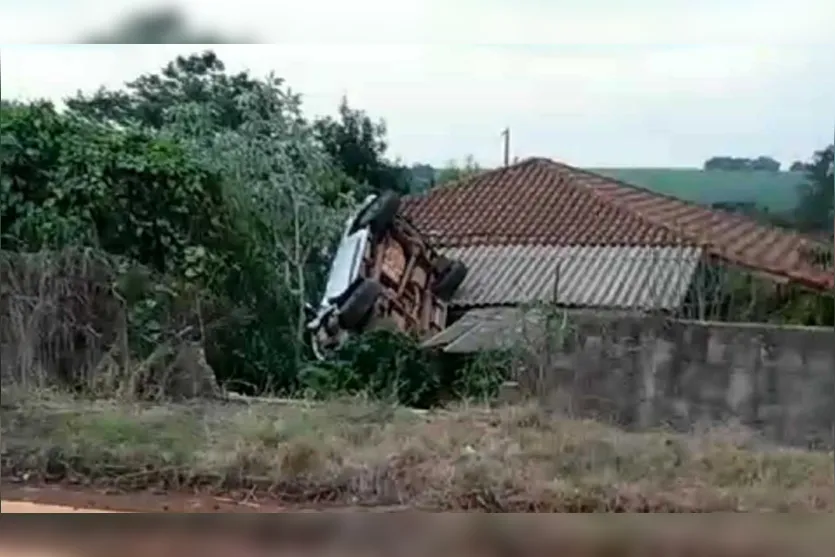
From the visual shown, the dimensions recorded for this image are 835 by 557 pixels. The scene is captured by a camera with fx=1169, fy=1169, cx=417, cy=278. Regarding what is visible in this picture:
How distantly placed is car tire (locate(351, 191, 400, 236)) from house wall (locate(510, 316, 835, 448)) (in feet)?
1.39

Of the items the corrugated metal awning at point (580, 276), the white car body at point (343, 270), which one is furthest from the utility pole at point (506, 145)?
the white car body at point (343, 270)

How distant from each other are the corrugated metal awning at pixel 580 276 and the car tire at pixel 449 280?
13 mm

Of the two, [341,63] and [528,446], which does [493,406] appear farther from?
[341,63]

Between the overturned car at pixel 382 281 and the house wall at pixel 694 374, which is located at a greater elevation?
the overturned car at pixel 382 281

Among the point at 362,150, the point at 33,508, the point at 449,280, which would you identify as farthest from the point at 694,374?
the point at 33,508

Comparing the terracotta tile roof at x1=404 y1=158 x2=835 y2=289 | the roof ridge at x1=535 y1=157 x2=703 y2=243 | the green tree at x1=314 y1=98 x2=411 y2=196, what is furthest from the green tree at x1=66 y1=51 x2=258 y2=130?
the roof ridge at x1=535 y1=157 x2=703 y2=243

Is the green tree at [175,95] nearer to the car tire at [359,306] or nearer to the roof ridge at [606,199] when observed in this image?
the car tire at [359,306]

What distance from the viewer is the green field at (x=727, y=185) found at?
7.70 ft

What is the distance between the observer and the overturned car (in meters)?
2.52

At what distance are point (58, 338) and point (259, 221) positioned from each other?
1.78 ft

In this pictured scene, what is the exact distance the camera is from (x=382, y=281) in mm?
2570

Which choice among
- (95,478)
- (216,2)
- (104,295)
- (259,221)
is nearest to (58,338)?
(104,295)

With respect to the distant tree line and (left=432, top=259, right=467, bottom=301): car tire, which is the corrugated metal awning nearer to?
(left=432, top=259, right=467, bottom=301): car tire

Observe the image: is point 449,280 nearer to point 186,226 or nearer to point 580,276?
point 580,276
